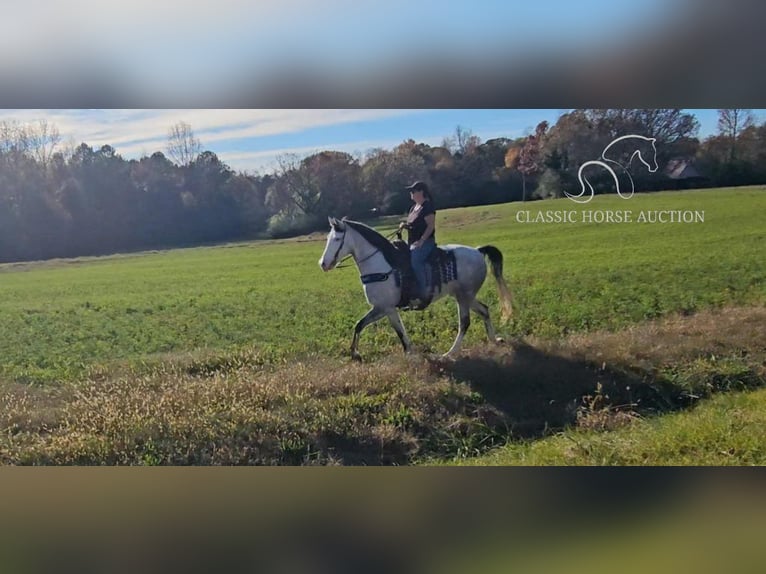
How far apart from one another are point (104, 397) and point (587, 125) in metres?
4.10

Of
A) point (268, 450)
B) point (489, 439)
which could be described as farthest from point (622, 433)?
point (268, 450)

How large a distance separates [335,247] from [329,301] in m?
0.41

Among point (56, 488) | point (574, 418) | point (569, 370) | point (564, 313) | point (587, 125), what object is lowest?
point (56, 488)

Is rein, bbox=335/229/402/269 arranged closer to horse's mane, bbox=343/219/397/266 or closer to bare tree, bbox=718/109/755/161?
horse's mane, bbox=343/219/397/266

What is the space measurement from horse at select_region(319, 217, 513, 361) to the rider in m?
0.08

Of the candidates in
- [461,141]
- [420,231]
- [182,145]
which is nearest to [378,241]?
[420,231]

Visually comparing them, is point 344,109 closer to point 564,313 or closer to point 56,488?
point 564,313

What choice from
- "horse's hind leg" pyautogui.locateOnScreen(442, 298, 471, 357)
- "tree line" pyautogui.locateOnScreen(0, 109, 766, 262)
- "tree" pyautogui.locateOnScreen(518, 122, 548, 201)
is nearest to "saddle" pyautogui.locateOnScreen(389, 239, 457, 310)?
"horse's hind leg" pyautogui.locateOnScreen(442, 298, 471, 357)

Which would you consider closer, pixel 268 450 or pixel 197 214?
pixel 268 450

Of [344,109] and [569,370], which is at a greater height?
[344,109]

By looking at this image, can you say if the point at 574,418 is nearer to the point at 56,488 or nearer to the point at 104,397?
the point at 104,397

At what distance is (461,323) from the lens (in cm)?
509

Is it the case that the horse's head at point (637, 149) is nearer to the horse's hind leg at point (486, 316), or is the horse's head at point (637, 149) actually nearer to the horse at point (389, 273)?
the horse at point (389, 273)
